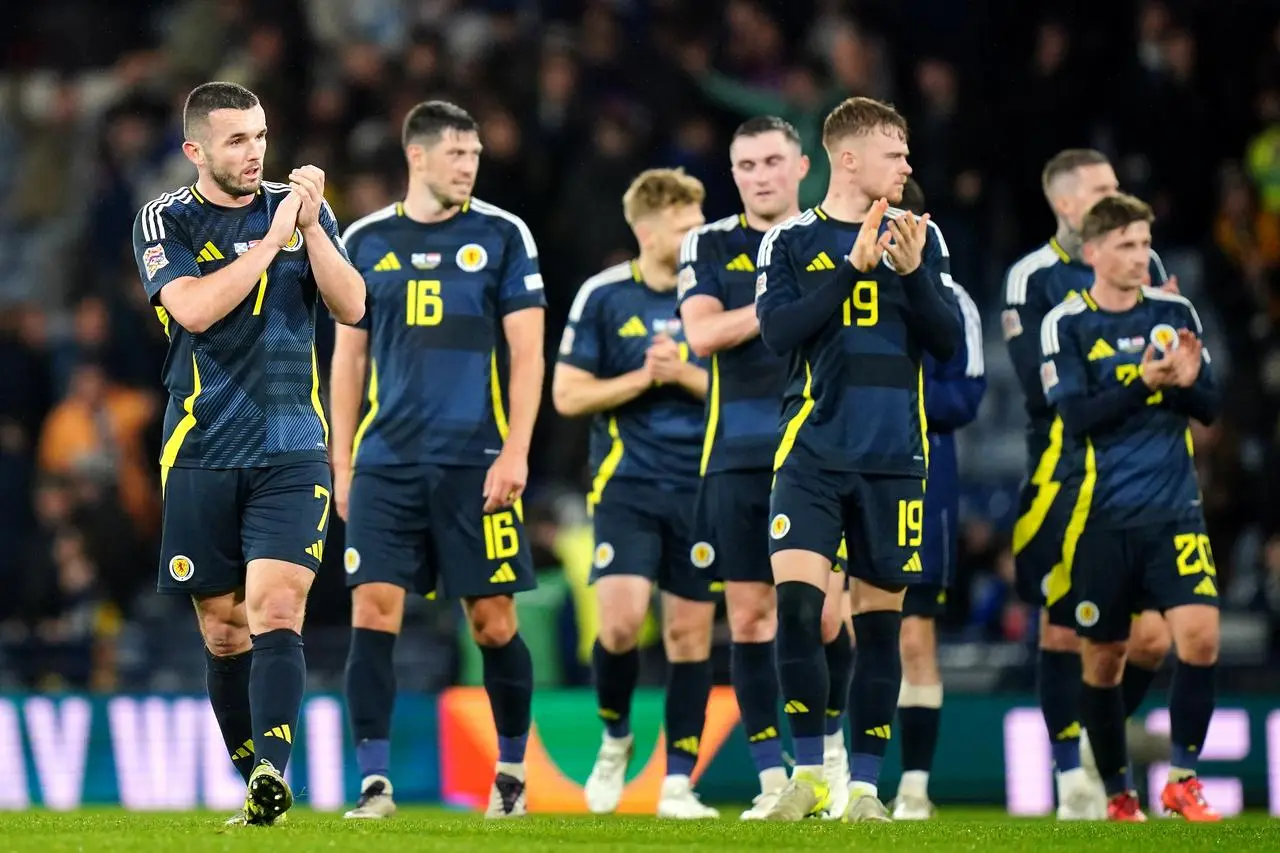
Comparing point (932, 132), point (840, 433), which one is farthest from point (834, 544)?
point (932, 132)

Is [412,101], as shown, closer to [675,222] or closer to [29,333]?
[29,333]

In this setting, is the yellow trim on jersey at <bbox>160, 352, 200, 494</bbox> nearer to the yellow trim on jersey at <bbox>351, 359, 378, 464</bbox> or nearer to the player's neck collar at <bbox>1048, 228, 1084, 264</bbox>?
the yellow trim on jersey at <bbox>351, 359, 378, 464</bbox>

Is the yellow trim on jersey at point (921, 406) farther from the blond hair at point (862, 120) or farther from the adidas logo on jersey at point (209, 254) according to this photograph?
the adidas logo on jersey at point (209, 254)

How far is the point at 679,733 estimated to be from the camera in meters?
9.86

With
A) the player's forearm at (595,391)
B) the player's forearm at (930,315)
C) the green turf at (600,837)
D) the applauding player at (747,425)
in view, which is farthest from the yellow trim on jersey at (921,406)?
the player's forearm at (595,391)

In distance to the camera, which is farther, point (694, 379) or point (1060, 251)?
point (1060, 251)

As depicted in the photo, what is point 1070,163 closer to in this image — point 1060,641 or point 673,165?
point 1060,641

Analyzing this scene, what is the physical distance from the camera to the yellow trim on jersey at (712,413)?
9289 millimetres

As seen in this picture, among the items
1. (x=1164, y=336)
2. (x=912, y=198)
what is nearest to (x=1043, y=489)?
(x=1164, y=336)

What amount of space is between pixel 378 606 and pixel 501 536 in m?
0.58

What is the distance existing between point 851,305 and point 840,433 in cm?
48

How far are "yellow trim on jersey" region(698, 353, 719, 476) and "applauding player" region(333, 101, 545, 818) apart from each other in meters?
0.76

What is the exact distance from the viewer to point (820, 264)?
8.16 metres

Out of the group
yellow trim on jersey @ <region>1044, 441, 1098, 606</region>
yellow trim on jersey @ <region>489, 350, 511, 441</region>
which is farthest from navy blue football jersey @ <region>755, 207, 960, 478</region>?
yellow trim on jersey @ <region>1044, 441, 1098, 606</region>
